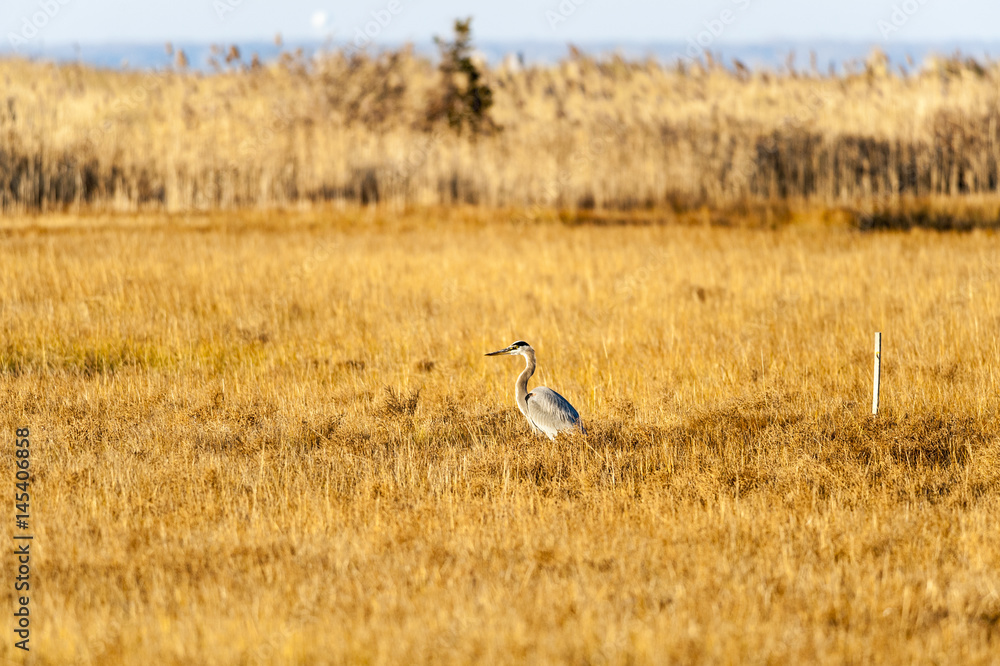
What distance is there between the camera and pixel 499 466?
7.11 metres

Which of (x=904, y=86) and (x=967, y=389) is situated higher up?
(x=904, y=86)

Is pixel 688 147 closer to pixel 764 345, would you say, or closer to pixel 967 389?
pixel 764 345

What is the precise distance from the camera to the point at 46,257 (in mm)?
15664

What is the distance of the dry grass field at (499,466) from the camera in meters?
4.67

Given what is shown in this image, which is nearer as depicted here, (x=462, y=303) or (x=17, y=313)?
(x=17, y=313)

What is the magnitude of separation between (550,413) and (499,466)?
618 millimetres

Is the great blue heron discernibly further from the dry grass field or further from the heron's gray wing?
the dry grass field

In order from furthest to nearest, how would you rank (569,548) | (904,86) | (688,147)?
(904,86)
(688,147)
(569,548)

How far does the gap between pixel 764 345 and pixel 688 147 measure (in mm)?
14347

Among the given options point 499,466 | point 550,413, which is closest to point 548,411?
point 550,413

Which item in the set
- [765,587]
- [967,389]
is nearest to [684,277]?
[967,389]

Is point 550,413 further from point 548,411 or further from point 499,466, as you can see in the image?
point 499,466

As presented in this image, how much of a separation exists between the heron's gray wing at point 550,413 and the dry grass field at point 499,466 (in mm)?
148

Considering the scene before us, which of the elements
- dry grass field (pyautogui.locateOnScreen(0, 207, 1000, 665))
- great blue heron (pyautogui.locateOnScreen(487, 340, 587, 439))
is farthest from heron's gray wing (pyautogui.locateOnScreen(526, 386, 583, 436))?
dry grass field (pyautogui.locateOnScreen(0, 207, 1000, 665))
